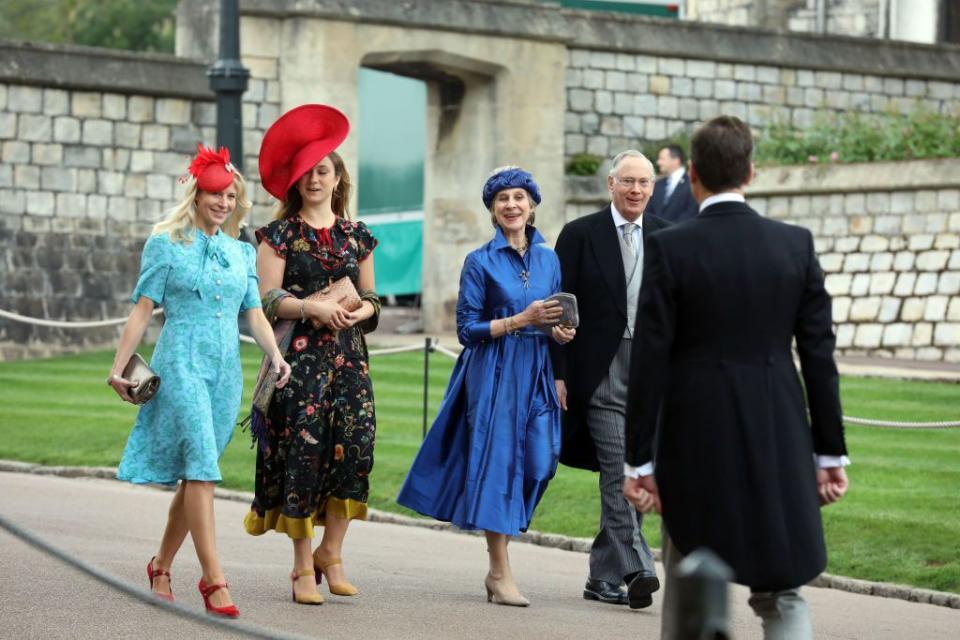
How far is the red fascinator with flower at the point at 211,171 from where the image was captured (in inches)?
292

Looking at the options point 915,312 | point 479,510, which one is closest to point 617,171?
point 479,510

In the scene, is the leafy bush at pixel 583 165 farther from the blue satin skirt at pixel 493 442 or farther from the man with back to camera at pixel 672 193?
the blue satin skirt at pixel 493 442

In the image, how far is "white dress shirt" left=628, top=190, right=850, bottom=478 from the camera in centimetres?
537

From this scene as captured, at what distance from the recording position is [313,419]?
7672 mm

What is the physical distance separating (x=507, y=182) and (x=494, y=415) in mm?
962

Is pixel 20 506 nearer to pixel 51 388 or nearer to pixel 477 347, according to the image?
pixel 477 347

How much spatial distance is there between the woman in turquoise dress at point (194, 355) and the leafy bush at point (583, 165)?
54.7ft

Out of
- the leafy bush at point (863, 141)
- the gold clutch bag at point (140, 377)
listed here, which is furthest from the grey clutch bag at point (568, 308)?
the leafy bush at point (863, 141)

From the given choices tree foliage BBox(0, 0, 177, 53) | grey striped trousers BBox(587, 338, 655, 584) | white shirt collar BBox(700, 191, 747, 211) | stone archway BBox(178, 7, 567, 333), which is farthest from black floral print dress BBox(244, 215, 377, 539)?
tree foliage BBox(0, 0, 177, 53)

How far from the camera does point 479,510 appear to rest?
783cm

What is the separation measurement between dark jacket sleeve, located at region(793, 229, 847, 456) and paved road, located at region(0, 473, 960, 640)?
1.99 metres

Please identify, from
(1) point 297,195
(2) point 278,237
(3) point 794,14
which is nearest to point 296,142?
(1) point 297,195

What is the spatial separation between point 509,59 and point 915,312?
5.93 metres

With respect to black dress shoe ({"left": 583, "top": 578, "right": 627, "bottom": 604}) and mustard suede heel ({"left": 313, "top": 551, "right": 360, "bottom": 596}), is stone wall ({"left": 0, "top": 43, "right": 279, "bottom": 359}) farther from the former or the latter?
black dress shoe ({"left": 583, "top": 578, "right": 627, "bottom": 604})
